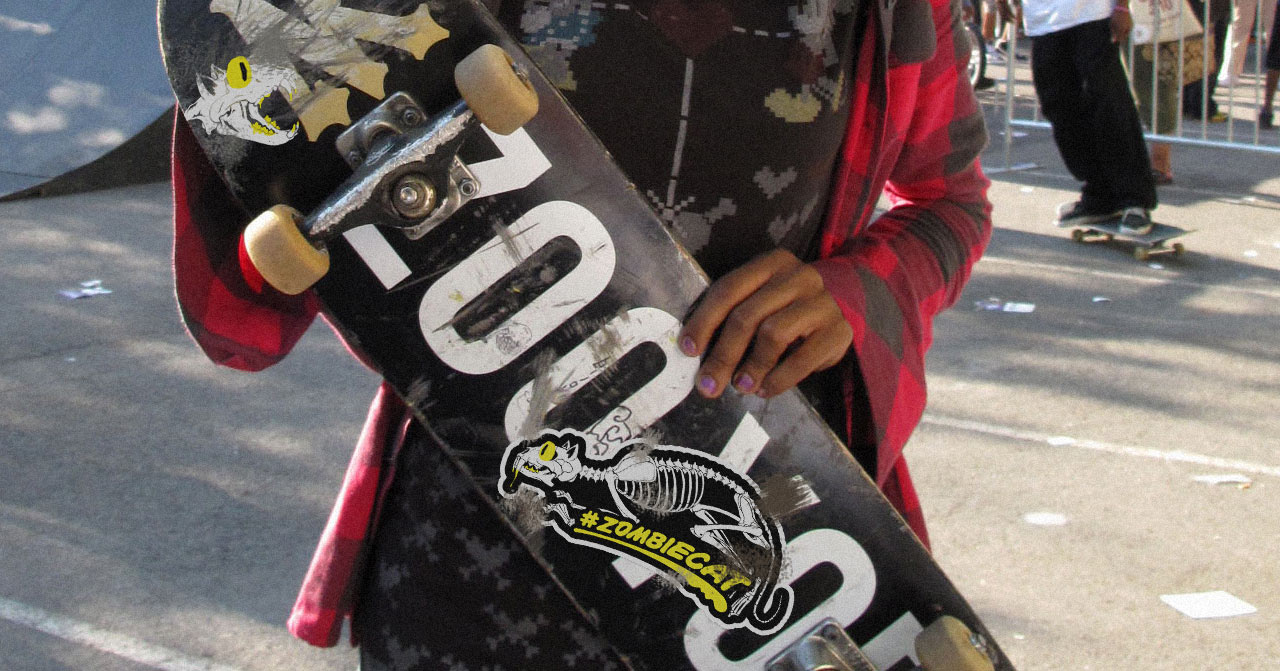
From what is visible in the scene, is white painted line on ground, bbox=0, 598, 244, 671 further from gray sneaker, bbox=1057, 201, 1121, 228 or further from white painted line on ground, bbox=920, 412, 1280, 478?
gray sneaker, bbox=1057, 201, 1121, 228

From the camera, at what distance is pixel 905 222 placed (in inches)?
49.2

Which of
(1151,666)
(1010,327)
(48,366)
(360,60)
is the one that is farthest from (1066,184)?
(360,60)

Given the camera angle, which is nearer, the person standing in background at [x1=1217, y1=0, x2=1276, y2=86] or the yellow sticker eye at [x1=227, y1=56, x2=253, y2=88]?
the yellow sticker eye at [x1=227, y1=56, x2=253, y2=88]

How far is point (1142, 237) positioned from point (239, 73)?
5207mm

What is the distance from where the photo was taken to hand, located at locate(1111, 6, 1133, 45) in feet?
17.6

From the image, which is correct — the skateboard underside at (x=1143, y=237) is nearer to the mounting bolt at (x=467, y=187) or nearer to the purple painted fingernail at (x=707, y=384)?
the purple painted fingernail at (x=707, y=384)

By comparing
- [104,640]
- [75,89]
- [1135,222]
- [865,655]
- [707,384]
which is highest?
[707,384]

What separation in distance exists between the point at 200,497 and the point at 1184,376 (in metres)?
3.18

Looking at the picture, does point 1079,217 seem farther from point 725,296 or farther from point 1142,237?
point 725,296

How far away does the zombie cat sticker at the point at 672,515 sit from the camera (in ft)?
3.59

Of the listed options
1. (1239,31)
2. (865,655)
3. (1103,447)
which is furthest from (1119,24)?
(865,655)

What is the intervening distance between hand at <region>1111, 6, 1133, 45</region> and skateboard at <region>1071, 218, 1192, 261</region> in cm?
84

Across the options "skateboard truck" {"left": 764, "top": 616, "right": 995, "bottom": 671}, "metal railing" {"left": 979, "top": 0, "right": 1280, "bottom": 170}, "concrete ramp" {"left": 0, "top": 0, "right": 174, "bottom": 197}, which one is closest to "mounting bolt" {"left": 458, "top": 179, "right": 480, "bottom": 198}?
"skateboard truck" {"left": 764, "top": 616, "right": 995, "bottom": 671}

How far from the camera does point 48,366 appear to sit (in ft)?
13.1
